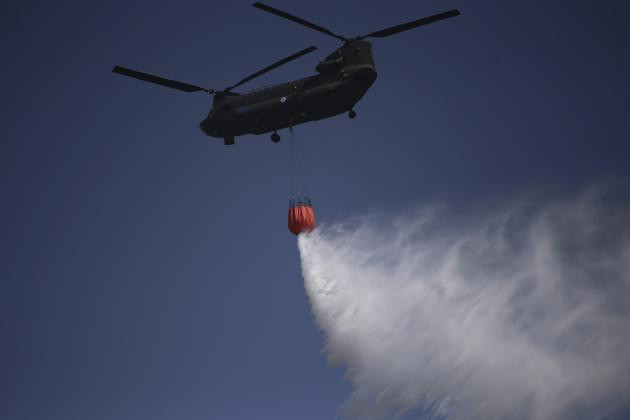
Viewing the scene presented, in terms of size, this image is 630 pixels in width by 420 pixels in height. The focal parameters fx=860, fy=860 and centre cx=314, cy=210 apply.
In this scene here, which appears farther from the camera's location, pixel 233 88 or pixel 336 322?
pixel 336 322

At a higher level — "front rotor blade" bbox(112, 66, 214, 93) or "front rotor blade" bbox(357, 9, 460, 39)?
"front rotor blade" bbox(112, 66, 214, 93)

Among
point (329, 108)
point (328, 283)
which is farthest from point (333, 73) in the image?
point (328, 283)

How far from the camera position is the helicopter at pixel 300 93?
49.2m

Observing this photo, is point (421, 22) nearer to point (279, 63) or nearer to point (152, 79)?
point (279, 63)

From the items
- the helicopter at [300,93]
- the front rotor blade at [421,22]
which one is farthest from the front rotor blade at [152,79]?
the front rotor blade at [421,22]

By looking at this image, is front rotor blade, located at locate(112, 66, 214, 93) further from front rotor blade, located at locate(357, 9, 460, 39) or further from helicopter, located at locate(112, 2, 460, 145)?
front rotor blade, located at locate(357, 9, 460, 39)

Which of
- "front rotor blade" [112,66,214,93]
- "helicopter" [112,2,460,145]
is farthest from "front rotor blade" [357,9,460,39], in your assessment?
"front rotor blade" [112,66,214,93]

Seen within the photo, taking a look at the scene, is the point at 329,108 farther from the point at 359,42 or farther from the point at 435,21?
the point at 435,21

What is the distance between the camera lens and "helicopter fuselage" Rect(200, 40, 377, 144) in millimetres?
49500

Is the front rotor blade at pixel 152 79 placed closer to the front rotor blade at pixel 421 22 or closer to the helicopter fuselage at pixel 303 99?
the helicopter fuselage at pixel 303 99

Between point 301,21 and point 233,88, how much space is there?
797 centimetres

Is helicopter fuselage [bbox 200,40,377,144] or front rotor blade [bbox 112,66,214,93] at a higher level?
front rotor blade [bbox 112,66,214,93]

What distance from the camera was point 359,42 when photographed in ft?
164

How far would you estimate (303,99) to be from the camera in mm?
50375
